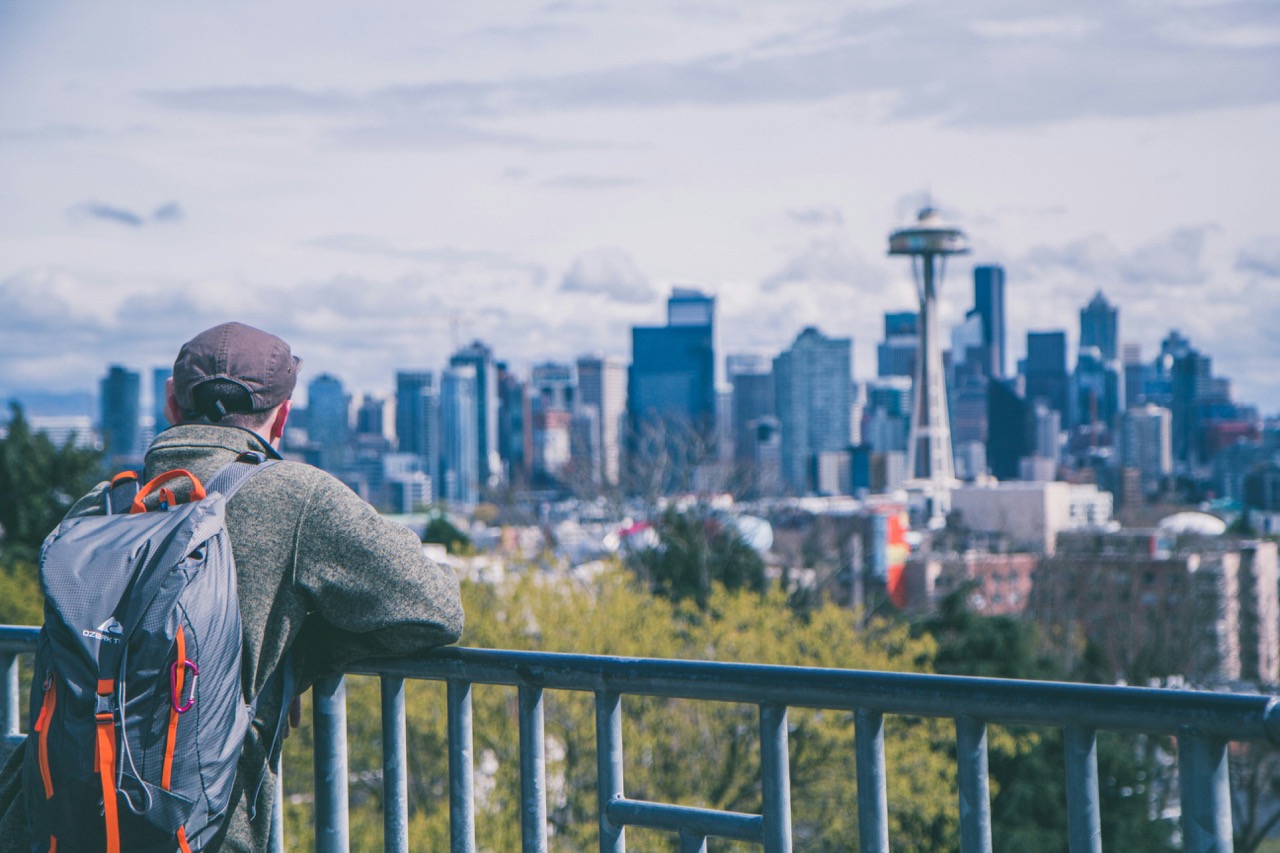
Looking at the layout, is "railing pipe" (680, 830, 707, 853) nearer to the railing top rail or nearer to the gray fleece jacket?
the railing top rail

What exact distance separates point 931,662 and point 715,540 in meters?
9.35

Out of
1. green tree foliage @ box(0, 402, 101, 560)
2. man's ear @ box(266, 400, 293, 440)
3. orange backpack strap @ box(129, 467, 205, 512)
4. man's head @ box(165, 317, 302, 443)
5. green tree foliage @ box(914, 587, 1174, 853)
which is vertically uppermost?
man's head @ box(165, 317, 302, 443)

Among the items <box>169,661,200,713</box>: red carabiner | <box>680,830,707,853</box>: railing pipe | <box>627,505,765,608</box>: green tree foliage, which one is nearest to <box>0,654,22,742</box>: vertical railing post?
<box>169,661,200,713</box>: red carabiner

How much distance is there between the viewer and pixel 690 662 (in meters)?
2.66

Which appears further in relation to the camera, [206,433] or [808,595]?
[808,595]

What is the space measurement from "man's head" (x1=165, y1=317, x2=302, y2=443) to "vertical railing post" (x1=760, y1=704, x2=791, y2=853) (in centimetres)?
114

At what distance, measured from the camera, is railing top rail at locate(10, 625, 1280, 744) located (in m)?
2.06

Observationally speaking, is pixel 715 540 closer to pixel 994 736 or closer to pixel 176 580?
pixel 994 736

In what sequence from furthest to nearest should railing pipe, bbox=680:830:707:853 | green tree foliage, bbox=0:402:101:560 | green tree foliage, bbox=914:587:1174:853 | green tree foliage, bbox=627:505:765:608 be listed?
green tree foliage, bbox=0:402:101:560, green tree foliage, bbox=627:505:765:608, green tree foliage, bbox=914:587:1174:853, railing pipe, bbox=680:830:707:853

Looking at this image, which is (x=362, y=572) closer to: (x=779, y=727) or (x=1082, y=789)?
(x=779, y=727)

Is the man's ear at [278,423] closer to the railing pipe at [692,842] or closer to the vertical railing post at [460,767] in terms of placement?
the vertical railing post at [460,767]

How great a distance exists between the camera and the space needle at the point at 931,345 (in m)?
111

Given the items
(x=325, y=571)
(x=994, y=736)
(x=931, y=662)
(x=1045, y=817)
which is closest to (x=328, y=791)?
(x=325, y=571)

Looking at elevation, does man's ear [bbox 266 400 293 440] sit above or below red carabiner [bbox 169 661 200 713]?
above
